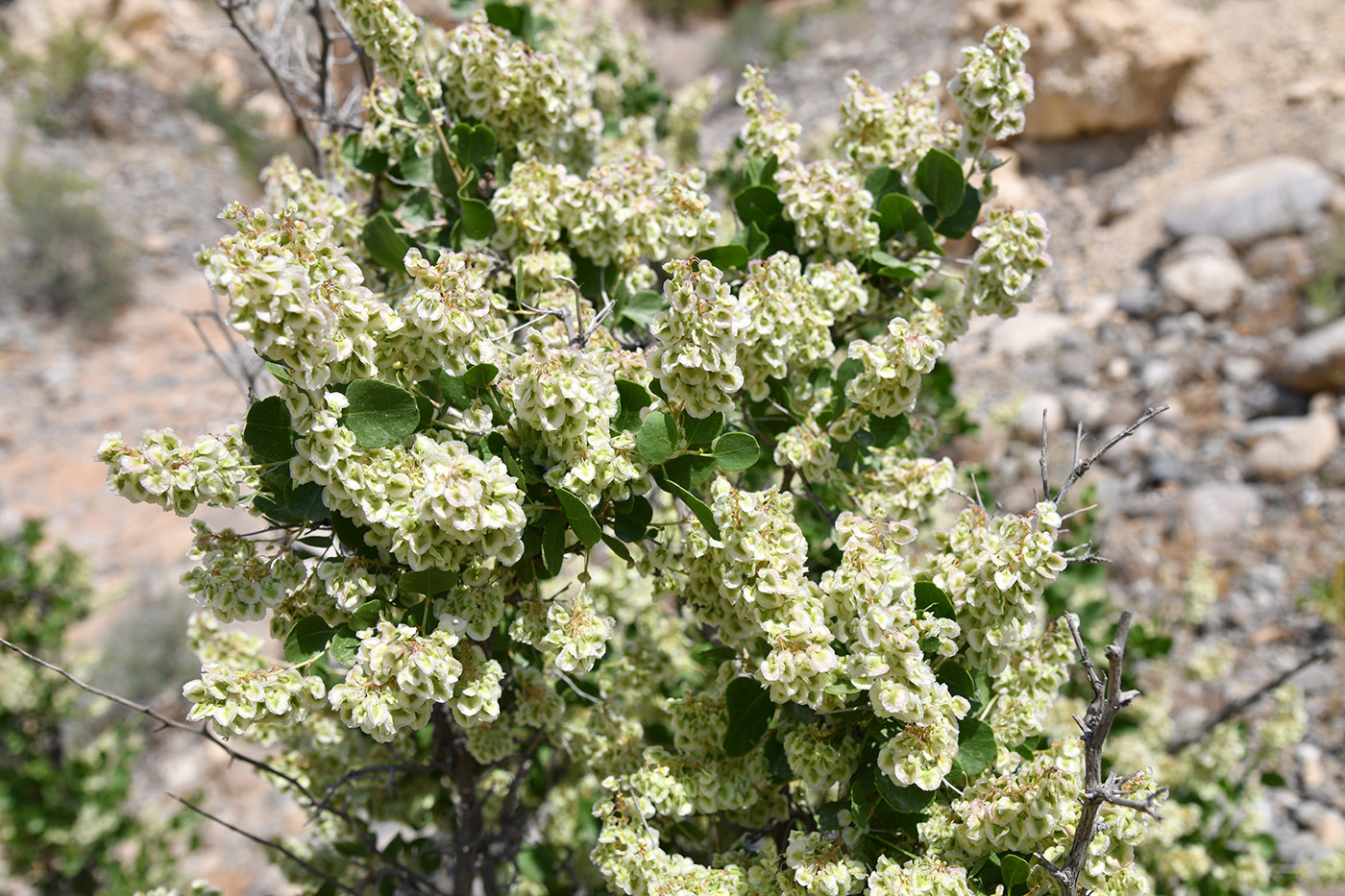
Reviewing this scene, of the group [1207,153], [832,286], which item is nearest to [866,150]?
[832,286]

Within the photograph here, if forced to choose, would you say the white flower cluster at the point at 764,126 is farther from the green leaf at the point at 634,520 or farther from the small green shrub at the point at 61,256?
the small green shrub at the point at 61,256

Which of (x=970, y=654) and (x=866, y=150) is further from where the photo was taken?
(x=866, y=150)

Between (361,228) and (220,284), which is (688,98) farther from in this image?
(220,284)

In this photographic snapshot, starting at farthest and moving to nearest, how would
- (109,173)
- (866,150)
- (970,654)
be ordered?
(109,173), (866,150), (970,654)

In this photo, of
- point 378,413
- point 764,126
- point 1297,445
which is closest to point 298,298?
point 378,413

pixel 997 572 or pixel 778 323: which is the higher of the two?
pixel 778 323

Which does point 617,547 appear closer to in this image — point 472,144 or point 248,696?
point 248,696

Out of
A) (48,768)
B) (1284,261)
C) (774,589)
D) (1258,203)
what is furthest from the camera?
(1258,203)
